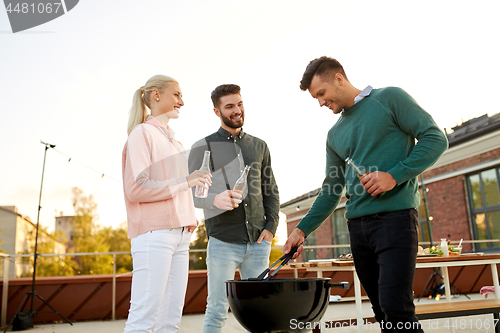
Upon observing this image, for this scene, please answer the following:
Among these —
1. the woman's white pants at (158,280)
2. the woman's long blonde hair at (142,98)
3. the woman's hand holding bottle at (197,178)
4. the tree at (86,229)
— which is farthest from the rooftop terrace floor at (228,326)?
the tree at (86,229)

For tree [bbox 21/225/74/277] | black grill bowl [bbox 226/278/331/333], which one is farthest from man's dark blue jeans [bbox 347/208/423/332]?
tree [bbox 21/225/74/277]

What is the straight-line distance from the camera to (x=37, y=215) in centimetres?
609

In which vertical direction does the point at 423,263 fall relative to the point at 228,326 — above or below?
above

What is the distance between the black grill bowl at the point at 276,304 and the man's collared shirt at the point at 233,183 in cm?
72

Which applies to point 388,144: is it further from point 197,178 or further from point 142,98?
point 142,98

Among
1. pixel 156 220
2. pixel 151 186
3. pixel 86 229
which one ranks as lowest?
pixel 156 220

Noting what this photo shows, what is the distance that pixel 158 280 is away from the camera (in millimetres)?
1569

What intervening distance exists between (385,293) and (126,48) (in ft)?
20.8

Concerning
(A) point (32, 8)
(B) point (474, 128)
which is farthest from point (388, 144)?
(B) point (474, 128)

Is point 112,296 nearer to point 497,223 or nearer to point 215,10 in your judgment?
point 215,10

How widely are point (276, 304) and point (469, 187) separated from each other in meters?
10.1

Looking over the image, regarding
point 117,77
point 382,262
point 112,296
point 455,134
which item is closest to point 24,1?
point 117,77

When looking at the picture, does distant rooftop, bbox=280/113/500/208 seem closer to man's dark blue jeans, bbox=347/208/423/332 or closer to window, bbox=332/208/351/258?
window, bbox=332/208/351/258

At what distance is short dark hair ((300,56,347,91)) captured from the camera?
6.05 ft
